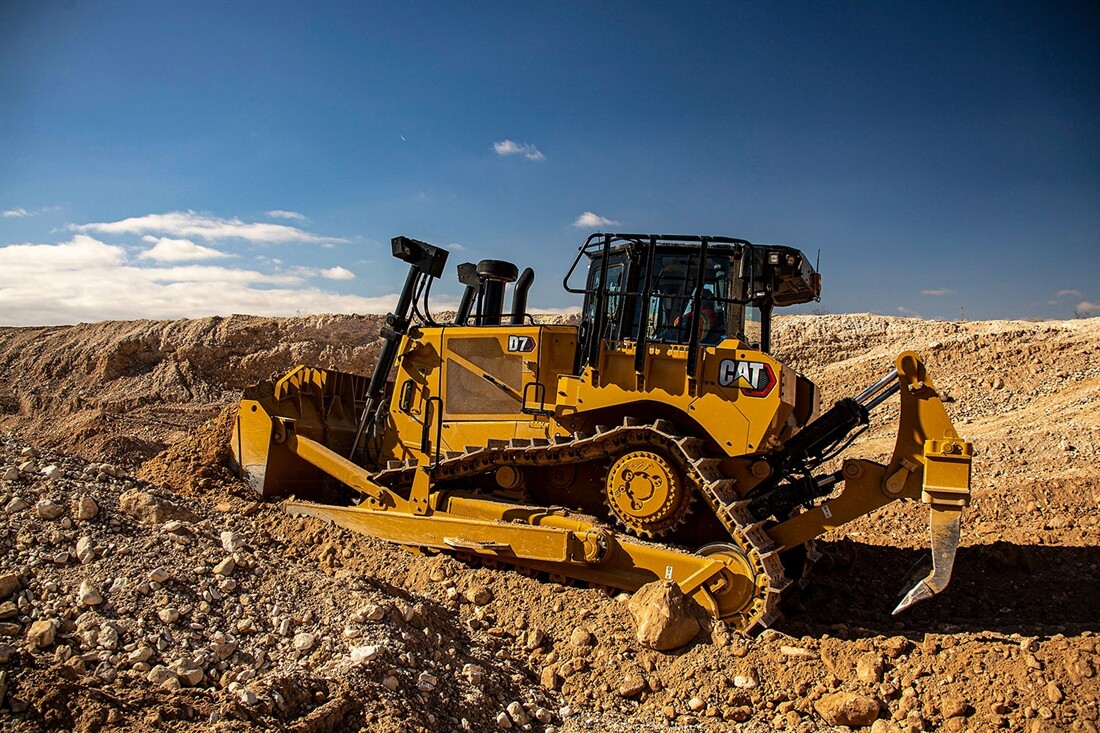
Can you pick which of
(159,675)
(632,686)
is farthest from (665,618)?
(159,675)

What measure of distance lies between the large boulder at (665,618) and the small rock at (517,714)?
101cm

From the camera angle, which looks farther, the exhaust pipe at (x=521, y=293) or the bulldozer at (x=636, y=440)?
the exhaust pipe at (x=521, y=293)

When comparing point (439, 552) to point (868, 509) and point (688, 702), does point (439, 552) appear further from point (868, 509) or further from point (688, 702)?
point (868, 509)

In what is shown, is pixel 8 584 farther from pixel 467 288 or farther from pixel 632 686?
pixel 467 288

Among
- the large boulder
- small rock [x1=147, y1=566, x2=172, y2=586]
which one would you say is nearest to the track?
the large boulder

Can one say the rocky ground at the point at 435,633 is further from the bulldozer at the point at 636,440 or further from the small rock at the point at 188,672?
the bulldozer at the point at 636,440

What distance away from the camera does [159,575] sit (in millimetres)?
5098

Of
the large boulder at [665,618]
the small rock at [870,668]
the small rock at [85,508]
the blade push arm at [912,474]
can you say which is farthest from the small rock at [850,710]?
the small rock at [85,508]

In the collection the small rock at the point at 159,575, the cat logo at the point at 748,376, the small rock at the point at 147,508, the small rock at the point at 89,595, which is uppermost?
the cat logo at the point at 748,376

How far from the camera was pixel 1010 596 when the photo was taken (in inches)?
279

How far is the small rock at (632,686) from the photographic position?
5.14m

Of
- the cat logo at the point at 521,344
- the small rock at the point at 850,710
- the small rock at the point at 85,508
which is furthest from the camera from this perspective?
the cat logo at the point at 521,344

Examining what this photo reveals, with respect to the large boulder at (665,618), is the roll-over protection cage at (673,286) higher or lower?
higher

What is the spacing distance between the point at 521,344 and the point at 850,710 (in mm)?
3643
